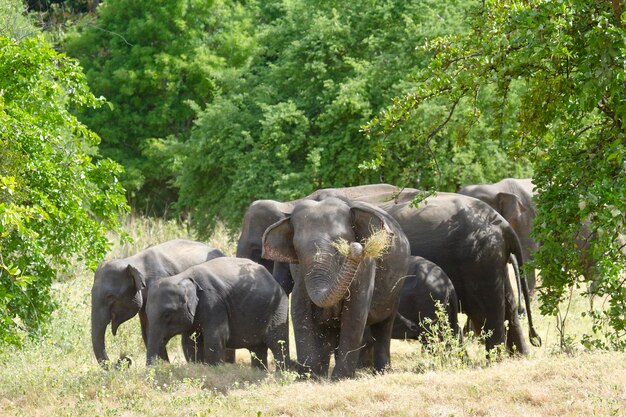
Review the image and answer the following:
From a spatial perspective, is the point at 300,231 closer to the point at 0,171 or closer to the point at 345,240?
the point at 345,240

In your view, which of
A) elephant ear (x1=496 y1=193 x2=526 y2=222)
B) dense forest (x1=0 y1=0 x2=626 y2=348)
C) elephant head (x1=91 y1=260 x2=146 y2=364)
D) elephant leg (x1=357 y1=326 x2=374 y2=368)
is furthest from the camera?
elephant ear (x1=496 y1=193 x2=526 y2=222)

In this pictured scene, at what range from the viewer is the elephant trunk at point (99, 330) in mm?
13945

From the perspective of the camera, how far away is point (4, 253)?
13.1 meters

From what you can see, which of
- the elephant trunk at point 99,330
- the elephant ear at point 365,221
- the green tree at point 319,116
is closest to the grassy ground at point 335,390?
the elephant trunk at point 99,330

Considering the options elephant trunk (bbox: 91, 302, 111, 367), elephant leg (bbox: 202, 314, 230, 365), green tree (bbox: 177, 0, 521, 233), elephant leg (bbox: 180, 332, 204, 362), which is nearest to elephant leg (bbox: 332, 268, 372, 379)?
elephant leg (bbox: 202, 314, 230, 365)

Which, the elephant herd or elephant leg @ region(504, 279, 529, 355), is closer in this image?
the elephant herd

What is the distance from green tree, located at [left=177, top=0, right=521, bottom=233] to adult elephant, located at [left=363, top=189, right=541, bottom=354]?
7.79 metres

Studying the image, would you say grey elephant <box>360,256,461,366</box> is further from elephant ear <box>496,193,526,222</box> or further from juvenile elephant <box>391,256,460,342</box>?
elephant ear <box>496,193,526,222</box>

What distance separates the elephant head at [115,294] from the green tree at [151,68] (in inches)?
770

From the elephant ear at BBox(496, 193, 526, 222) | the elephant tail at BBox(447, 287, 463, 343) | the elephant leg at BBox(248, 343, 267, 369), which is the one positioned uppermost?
the elephant ear at BBox(496, 193, 526, 222)

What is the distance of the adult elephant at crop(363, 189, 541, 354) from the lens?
13469 millimetres

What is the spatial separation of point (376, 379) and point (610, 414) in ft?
7.37

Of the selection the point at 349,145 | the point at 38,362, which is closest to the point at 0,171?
the point at 38,362

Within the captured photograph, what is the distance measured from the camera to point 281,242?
11.8 metres
